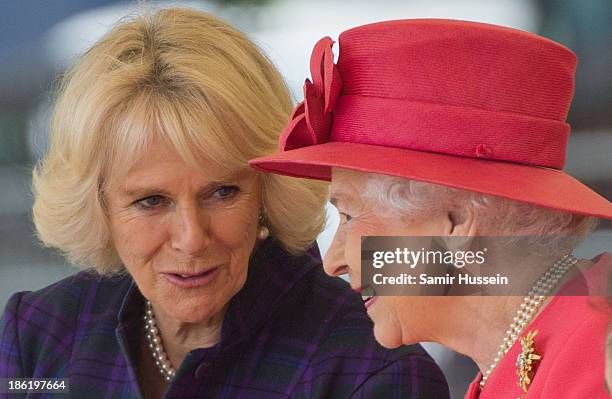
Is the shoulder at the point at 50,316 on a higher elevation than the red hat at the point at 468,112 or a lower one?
lower

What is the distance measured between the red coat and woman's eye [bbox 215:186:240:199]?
548 mm

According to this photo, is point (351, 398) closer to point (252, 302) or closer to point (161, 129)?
point (252, 302)

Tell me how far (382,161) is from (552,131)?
228 mm

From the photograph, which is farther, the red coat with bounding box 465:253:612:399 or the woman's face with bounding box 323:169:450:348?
the woman's face with bounding box 323:169:450:348

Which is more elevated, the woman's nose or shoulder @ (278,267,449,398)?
the woman's nose

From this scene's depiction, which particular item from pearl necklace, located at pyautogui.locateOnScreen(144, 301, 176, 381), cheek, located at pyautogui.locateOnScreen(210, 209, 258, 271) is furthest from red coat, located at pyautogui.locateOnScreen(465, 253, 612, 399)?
pearl necklace, located at pyautogui.locateOnScreen(144, 301, 176, 381)

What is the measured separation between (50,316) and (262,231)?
16.8 inches

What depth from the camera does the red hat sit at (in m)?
1.32

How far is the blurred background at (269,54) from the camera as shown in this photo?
1715 mm

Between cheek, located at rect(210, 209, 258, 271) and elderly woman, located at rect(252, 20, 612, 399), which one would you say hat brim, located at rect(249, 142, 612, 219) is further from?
cheek, located at rect(210, 209, 258, 271)

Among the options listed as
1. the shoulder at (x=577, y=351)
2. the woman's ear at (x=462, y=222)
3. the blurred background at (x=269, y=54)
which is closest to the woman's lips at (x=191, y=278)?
the blurred background at (x=269, y=54)

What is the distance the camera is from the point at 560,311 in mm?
1295

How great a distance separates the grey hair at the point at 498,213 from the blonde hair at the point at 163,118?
382mm

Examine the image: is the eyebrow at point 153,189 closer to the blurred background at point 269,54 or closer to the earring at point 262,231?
the earring at point 262,231
